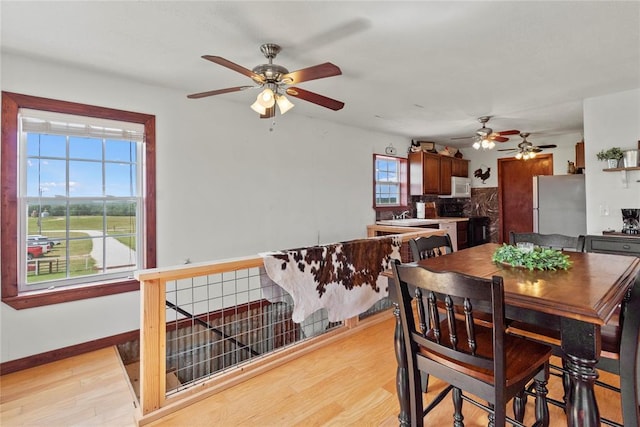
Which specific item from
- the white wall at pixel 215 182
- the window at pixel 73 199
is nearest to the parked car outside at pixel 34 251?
the window at pixel 73 199

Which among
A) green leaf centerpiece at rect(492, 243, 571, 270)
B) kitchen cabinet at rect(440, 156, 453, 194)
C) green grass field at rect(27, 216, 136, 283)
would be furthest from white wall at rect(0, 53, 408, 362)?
green leaf centerpiece at rect(492, 243, 571, 270)

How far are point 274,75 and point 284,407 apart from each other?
7.35 ft

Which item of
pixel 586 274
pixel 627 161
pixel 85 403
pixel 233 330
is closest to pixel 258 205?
pixel 233 330

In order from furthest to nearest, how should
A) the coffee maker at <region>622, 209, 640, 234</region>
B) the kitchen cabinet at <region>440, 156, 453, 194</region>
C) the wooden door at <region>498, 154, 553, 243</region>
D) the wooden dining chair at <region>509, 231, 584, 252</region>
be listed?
the kitchen cabinet at <region>440, 156, 453, 194</region>, the wooden door at <region>498, 154, 553, 243</region>, the coffee maker at <region>622, 209, 640, 234</region>, the wooden dining chair at <region>509, 231, 584, 252</region>

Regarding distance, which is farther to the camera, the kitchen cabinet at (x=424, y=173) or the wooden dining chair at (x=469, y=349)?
the kitchen cabinet at (x=424, y=173)

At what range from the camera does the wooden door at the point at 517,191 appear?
230 inches

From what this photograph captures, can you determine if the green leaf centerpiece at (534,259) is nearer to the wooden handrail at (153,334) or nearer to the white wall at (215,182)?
the wooden handrail at (153,334)

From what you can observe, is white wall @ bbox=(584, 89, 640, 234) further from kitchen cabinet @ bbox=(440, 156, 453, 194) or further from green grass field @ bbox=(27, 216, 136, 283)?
green grass field @ bbox=(27, 216, 136, 283)

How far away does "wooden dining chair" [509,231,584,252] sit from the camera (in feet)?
6.70

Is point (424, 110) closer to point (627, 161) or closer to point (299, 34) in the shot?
point (627, 161)

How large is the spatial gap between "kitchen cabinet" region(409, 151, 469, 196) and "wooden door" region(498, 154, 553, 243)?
3.34ft

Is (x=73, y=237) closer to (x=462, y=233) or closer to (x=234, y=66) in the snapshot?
(x=234, y=66)

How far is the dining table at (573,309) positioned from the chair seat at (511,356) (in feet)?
0.34

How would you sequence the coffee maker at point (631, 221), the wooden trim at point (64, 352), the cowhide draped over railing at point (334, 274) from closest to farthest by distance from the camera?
the cowhide draped over railing at point (334, 274)
the wooden trim at point (64, 352)
the coffee maker at point (631, 221)
